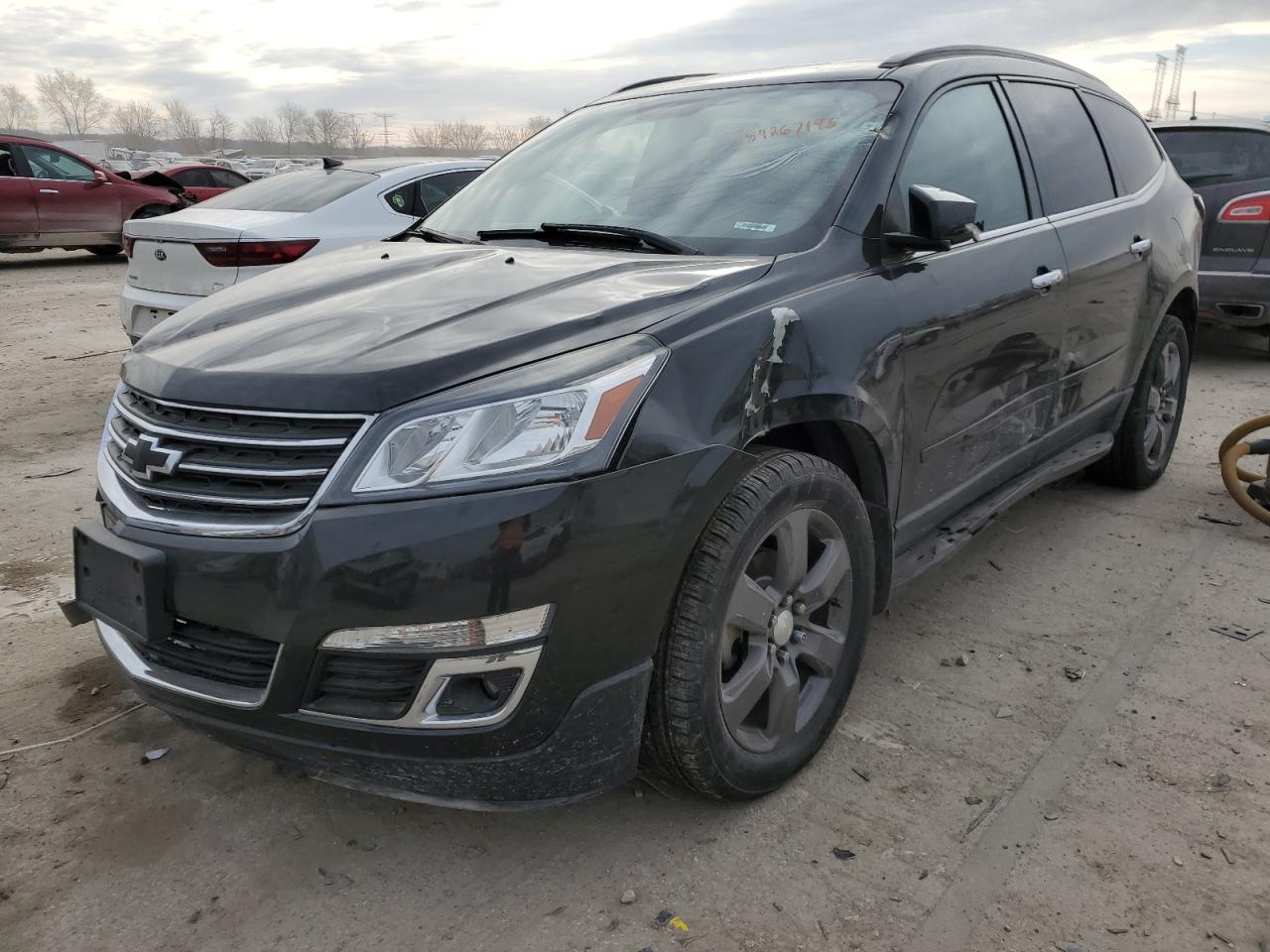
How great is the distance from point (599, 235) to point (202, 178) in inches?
661

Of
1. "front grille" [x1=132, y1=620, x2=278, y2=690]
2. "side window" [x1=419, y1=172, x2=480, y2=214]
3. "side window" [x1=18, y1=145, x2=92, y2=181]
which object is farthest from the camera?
"side window" [x1=18, y1=145, x2=92, y2=181]

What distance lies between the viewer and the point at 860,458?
2.62 meters

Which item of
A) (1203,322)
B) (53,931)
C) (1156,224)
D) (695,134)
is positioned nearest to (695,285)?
(695,134)

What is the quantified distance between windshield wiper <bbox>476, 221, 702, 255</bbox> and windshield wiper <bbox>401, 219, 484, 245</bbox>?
0.06 meters

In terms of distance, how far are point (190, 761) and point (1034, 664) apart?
2.43 m

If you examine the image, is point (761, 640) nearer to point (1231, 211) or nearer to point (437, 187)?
point (437, 187)

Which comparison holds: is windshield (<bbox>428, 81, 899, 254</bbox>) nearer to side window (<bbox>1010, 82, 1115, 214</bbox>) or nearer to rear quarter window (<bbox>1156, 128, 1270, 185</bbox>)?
side window (<bbox>1010, 82, 1115, 214</bbox>)

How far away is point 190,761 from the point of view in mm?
2635

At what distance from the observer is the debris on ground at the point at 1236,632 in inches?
131

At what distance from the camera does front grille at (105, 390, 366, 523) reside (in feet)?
6.26

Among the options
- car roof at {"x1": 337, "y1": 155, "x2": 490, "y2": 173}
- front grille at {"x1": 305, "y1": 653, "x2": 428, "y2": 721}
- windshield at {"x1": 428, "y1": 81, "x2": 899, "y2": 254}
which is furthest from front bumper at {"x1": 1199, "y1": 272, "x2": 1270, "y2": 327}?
front grille at {"x1": 305, "y1": 653, "x2": 428, "y2": 721}

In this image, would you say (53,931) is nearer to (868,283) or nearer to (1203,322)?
(868,283)

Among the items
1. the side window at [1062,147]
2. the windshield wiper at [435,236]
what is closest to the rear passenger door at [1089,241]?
the side window at [1062,147]

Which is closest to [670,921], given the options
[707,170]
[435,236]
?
[707,170]
